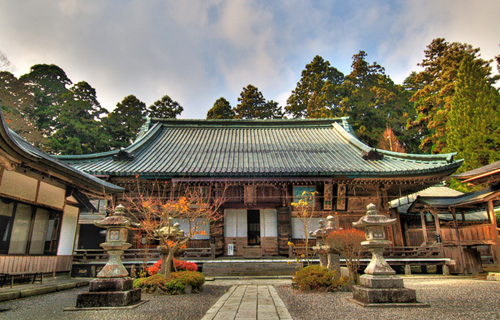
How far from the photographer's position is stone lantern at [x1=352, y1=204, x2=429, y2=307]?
19.8 ft

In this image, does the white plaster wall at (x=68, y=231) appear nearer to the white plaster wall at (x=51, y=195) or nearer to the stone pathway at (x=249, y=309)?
the white plaster wall at (x=51, y=195)

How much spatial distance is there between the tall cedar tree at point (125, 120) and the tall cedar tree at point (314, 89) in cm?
2238

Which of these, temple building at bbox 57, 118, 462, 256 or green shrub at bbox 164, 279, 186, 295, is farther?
temple building at bbox 57, 118, 462, 256

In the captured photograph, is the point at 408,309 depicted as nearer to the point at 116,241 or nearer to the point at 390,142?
the point at 116,241

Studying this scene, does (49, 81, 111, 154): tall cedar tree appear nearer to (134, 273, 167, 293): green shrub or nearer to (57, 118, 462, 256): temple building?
(57, 118, 462, 256): temple building

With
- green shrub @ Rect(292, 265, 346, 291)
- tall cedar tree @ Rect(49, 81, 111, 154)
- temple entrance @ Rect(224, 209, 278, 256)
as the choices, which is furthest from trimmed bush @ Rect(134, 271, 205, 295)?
tall cedar tree @ Rect(49, 81, 111, 154)

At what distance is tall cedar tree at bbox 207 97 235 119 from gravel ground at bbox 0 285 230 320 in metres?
35.3

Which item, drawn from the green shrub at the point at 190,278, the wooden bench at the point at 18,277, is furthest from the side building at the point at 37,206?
the green shrub at the point at 190,278

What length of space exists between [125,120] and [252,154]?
29253mm

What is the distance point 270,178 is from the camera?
15.0 meters

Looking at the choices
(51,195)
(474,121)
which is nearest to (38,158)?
(51,195)

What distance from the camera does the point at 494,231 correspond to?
11977mm

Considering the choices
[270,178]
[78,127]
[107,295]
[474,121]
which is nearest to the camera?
[107,295]

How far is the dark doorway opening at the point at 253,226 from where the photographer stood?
18656 millimetres
